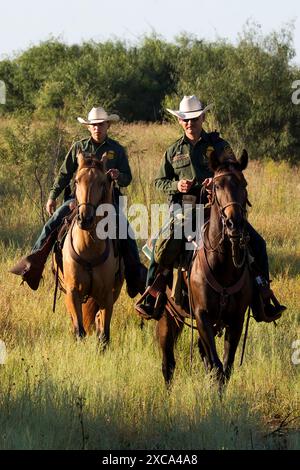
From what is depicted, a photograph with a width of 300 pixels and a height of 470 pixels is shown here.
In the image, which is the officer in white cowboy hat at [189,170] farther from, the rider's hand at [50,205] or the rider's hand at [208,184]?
the rider's hand at [50,205]

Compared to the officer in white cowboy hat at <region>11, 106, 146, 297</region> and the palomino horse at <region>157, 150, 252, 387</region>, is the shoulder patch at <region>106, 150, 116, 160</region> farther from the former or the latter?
the palomino horse at <region>157, 150, 252, 387</region>

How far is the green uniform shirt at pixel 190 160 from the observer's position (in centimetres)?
910

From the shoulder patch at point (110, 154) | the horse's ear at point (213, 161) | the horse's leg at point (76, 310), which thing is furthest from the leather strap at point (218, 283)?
the shoulder patch at point (110, 154)

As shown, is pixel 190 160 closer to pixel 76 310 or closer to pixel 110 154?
pixel 110 154

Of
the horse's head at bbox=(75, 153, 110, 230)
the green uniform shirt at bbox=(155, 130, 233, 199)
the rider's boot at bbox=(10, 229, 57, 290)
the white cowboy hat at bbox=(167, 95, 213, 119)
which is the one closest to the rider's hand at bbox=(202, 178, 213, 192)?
the green uniform shirt at bbox=(155, 130, 233, 199)

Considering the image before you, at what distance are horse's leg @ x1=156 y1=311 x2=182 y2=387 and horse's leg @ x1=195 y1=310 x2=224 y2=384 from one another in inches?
29.9

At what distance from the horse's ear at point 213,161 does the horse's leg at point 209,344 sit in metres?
1.24

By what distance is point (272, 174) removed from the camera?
2306cm

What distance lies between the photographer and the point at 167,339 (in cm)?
930

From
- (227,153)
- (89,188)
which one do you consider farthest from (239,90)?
(227,153)

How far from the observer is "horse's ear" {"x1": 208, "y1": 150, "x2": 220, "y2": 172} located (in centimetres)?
814

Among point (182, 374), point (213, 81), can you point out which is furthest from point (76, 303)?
point (213, 81)
